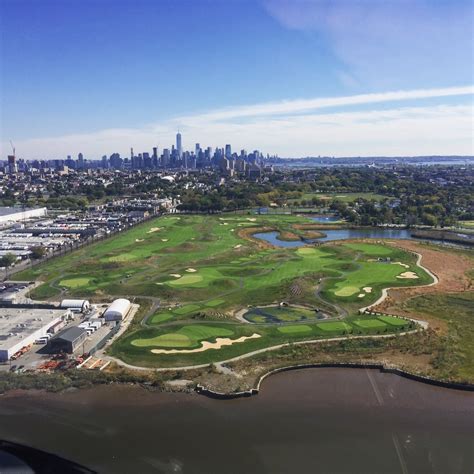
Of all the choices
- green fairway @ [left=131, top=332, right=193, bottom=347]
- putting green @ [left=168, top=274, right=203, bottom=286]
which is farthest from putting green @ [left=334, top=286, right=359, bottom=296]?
green fairway @ [left=131, top=332, right=193, bottom=347]

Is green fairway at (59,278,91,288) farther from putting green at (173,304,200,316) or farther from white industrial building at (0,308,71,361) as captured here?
putting green at (173,304,200,316)

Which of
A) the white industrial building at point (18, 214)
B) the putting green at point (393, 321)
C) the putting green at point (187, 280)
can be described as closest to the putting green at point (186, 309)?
the putting green at point (187, 280)

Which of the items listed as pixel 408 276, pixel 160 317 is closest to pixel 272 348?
pixel 160 317

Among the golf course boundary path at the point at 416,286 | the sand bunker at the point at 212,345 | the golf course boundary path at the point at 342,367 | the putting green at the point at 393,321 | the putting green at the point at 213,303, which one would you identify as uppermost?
the golf course boundary path at the point at 416,286

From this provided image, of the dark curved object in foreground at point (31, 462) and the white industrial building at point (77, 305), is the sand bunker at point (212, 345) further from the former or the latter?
the white industrial building at point (77, 305)

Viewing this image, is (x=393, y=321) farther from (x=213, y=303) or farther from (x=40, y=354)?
(x=40, y=354)

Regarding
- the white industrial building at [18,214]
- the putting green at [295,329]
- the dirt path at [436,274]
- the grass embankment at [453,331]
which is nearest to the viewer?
the grass embankment at [453,331]
